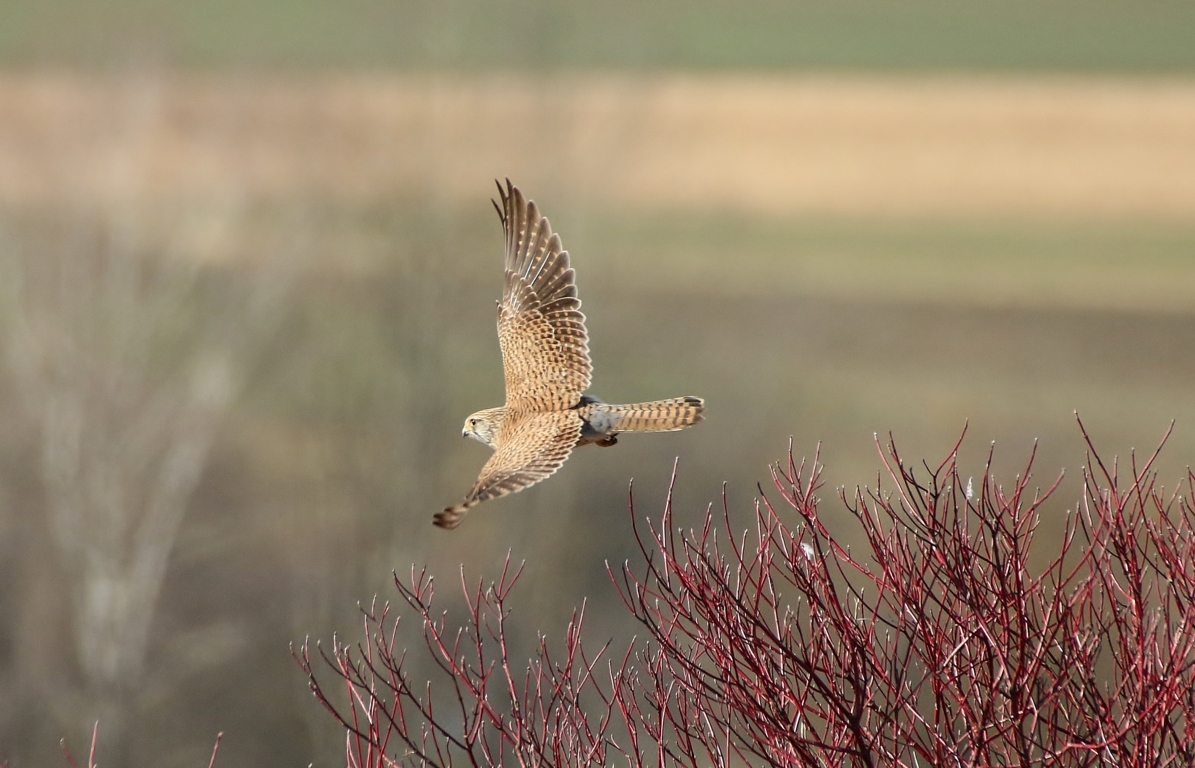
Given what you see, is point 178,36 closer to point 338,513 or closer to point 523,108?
point 523,108

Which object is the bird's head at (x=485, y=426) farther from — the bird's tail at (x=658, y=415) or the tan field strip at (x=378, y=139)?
the tan field strip at (x=378, y=139)

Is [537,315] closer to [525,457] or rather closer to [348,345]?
[525,457]

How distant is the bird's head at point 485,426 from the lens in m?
3.97

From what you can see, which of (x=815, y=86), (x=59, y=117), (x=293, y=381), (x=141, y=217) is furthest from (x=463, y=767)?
(x=815, y=86)

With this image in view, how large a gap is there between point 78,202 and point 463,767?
29.4 feet

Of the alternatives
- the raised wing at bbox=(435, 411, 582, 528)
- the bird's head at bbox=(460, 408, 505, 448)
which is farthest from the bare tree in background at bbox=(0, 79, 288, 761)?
the raised wing at bbox=(435, 411, 582, 528)

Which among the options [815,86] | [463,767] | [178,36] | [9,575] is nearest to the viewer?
[463,767]

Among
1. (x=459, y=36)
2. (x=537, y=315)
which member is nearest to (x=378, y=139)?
(x=459, y=36)

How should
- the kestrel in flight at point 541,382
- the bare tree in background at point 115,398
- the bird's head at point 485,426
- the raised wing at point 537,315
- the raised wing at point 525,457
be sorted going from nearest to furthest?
1. the raised wing at point 525,457
2. the kestrel in flight at point 541,382
3. the bird's head at point 485,426
4. the raised wing at point 537,315
5. the bare tree in background at point 115,398

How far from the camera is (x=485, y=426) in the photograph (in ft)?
13.2

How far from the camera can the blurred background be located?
18266mm

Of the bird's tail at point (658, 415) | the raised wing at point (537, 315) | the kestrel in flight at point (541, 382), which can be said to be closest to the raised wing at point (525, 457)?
the kestrel in flight at point (541, 382)

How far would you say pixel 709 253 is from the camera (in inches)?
906

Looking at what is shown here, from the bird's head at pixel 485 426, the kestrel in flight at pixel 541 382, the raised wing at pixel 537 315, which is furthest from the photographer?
the raised wing at pixel 537 315
